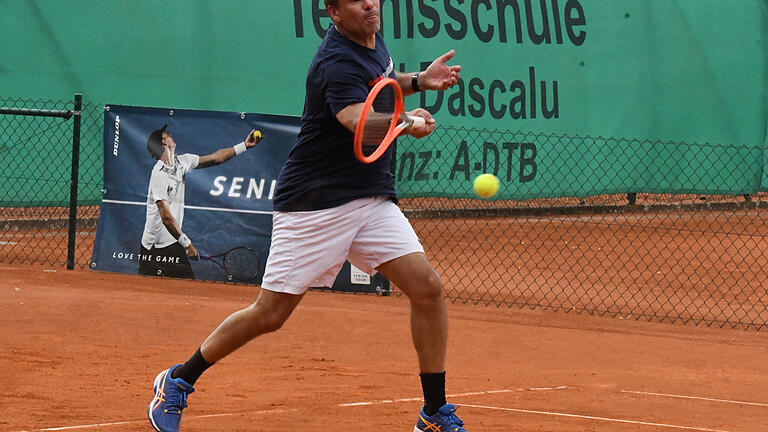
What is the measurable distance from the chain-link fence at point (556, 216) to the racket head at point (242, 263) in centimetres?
167

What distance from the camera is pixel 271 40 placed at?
11.1m

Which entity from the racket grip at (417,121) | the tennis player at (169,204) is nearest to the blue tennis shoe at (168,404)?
the racket grip at (417,121)

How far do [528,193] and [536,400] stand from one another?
7254 millimetres

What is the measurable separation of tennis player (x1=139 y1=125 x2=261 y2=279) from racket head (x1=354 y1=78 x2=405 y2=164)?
442 cm

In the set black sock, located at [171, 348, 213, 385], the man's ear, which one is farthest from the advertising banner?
the man's ear

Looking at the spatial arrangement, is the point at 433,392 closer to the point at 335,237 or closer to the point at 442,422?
the point at 442,422

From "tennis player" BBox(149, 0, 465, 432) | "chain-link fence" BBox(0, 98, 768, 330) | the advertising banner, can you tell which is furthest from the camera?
"chain-link fence" BBox(0, 98, 768, 330)

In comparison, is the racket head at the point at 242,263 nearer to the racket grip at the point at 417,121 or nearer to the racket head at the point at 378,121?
the racket head at the point at 378,121

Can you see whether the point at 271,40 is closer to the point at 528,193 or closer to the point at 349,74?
the point at 528,193

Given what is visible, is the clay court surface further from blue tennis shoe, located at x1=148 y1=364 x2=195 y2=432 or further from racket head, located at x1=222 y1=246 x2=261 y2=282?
blue tennis shoe, located at x1=148 y1=364 x2=195 y2=432

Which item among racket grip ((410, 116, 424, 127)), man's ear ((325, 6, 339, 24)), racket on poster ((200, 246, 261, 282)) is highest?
man's ear ((325, 6, 339, 24))

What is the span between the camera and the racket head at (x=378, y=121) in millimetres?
3893

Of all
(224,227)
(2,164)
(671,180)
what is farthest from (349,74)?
(671,180)

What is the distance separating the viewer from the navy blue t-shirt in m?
4.06
